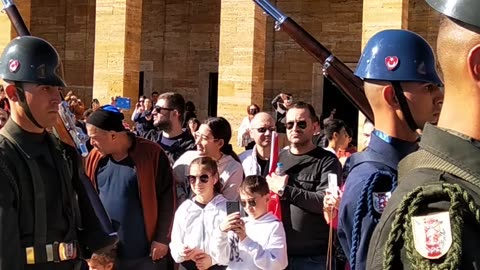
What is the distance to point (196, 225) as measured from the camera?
5043 millimetres

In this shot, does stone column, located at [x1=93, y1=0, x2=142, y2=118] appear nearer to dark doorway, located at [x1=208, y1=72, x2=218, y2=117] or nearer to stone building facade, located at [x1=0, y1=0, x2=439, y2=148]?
stone building facade, located at [x1=0, y1=0, x2=439, y2=148]

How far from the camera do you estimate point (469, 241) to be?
1.23 meters

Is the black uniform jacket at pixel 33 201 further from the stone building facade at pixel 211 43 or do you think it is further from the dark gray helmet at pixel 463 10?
the stone building facade at pixel 211 43

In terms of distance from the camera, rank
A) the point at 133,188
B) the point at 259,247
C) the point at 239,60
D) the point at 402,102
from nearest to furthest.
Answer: the point at 402,102, the point at 259,247, the point at 133,188, the point at 239,60

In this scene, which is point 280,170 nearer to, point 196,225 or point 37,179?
point 196,225

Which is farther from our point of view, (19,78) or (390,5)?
(390,5)

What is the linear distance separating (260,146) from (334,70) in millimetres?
1562

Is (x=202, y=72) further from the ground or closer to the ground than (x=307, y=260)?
further from the ground

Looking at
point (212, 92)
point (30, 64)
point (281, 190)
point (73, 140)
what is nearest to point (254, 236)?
point (281, 190)

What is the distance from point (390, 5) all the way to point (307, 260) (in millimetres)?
8943

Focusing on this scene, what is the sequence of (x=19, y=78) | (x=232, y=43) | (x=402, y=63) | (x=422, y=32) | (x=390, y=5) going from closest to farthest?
1. (x=402, y=63)
2. (x=19, y=78)
3. (x=390, y=5)
4. (x=232, y=43)
5. (x=422, y=32)

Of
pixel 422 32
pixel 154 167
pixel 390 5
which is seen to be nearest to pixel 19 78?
pixel 154 167

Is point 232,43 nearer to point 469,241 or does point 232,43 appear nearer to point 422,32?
point 422,32

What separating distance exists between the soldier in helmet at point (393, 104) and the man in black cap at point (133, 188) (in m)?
2.78
